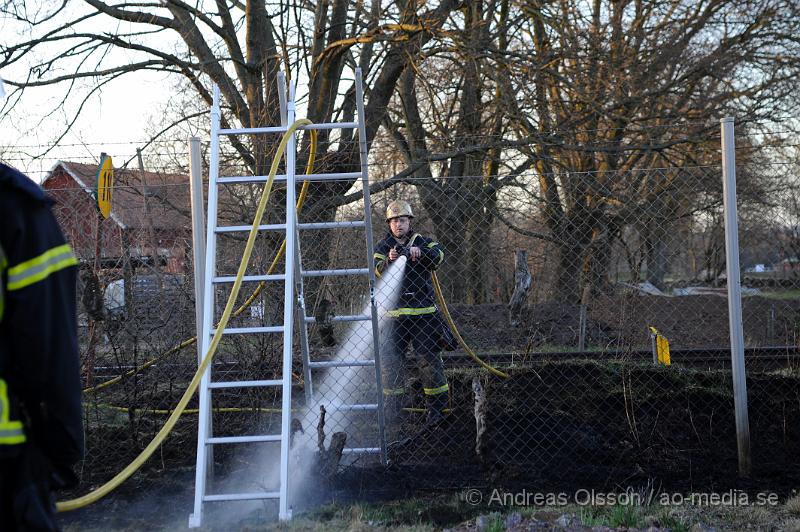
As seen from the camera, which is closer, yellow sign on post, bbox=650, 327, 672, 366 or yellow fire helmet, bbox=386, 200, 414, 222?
yellow fire helmet, bbox=386, 200, 414, 222

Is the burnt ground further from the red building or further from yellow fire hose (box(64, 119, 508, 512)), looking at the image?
the red building

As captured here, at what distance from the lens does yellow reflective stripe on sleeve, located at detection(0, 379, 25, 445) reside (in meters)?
2.11

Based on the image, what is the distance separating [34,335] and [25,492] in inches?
16.9

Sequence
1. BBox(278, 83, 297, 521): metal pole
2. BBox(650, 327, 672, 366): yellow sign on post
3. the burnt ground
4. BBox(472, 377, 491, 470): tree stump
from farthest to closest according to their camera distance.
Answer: BBox(650, 327, 672, 366): yellow sign on post, BBox(472, 377, 491, 470): tree stump, the burnt ground, BBox(278, 83, 297, 521): metal pole

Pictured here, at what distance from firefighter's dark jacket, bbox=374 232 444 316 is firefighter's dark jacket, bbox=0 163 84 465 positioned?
3914 millimetres

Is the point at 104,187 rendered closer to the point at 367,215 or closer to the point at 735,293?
the point at 367,215

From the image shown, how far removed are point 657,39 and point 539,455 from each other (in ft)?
32.0

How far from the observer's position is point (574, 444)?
18.4 ft

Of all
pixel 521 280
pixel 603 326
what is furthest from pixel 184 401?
pixel 603 326

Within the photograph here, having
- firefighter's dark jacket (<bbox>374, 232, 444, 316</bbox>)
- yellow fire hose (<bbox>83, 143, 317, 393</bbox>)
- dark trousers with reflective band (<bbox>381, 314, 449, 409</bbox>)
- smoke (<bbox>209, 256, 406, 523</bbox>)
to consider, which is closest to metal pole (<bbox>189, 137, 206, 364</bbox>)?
yellow fire hose (<bbox>83, 143, 317, 393</bbox>)

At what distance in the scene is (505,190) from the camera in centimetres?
1270

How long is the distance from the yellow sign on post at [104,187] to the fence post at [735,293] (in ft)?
14.4

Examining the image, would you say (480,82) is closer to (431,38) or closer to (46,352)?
(431,38)

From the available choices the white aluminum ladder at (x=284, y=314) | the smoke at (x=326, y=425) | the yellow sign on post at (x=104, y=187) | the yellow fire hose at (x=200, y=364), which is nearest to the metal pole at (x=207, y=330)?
the white aluminum ladder at (x=284, y=314)
